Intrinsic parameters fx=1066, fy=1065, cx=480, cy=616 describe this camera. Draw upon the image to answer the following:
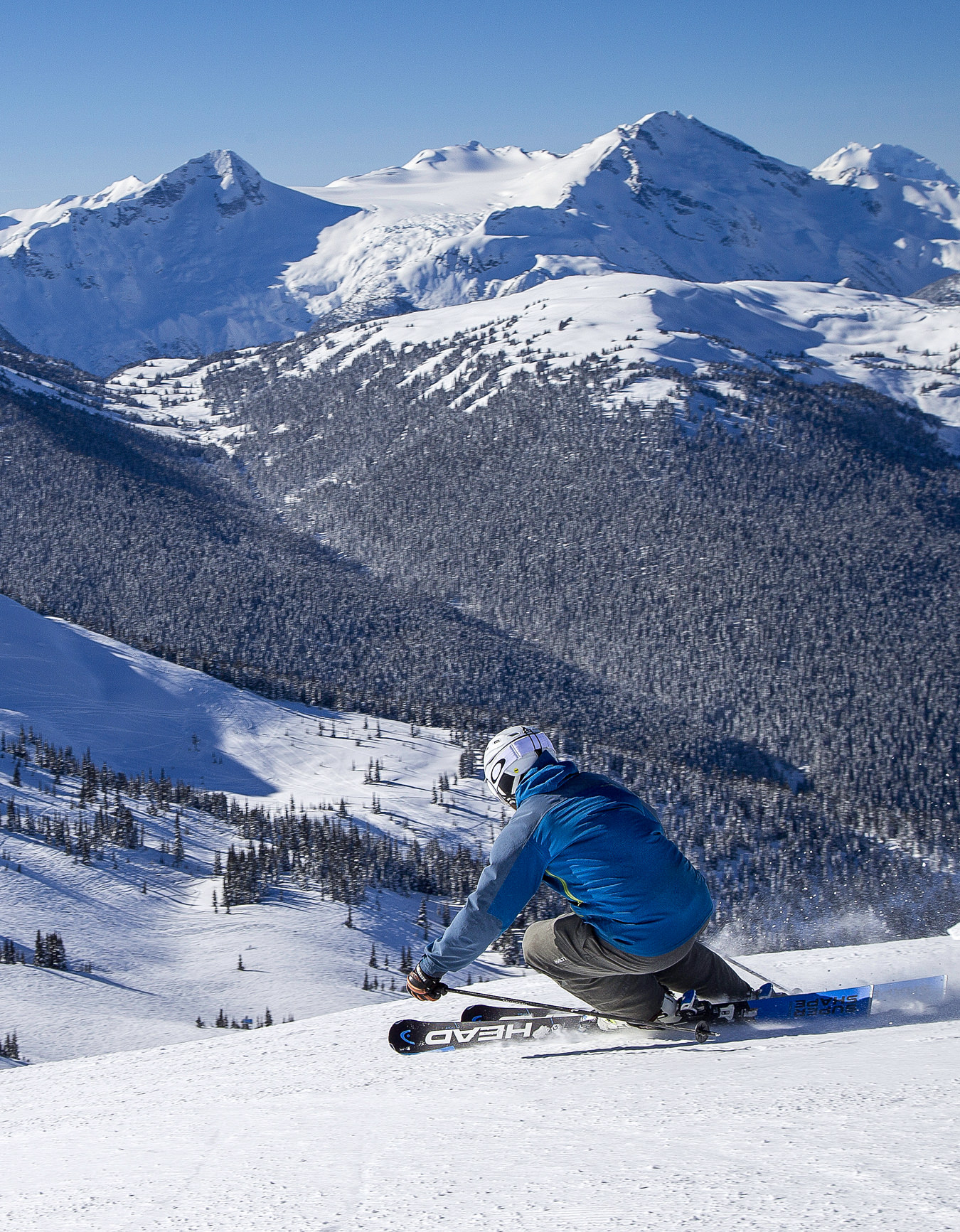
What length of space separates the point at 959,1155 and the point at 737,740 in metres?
198

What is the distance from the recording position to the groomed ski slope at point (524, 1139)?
6547 millimetres

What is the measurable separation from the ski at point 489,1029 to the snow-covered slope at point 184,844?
32.1 meters

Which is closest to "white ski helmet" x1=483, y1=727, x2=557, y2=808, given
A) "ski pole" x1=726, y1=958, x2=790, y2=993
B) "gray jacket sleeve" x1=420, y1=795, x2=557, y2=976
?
"gray jacket sleeve" x1=420, y1=795, x2=557, y2=976

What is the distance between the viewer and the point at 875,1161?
6742 mm

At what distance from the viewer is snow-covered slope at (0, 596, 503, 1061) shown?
52188mm

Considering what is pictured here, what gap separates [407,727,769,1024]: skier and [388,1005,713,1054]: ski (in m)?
0.81

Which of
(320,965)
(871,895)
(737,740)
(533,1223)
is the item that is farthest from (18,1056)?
(737,740)

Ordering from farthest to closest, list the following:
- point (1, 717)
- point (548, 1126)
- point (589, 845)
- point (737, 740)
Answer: point (737, 740), point (1, 717), point (589, 845), point (548, 1126)

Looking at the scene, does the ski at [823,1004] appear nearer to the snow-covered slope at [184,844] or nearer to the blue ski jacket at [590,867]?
the blue ski jacket at [590,867]

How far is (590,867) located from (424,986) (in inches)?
95.3

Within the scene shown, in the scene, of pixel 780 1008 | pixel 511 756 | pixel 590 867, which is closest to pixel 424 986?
pixel 590 867

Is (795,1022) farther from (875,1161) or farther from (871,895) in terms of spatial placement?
(871,895)

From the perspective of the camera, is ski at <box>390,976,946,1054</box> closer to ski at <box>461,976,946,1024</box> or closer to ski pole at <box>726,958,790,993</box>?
ski at <box>461,976,946,1024</box>

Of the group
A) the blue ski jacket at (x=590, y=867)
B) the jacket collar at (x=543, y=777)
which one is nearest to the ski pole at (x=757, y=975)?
the blue ski jacket at (x=590, y=867)
